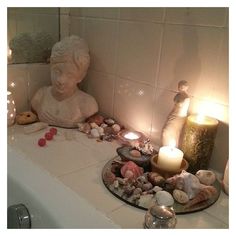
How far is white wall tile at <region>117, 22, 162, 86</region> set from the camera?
86cm

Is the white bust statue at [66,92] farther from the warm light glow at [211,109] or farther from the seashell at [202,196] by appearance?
the seashell at [202,196]

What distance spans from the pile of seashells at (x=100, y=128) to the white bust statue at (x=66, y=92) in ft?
0.09

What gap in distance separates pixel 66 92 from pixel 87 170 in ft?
1.10

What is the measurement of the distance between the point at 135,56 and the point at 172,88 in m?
0.16

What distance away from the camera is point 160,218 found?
0.53m

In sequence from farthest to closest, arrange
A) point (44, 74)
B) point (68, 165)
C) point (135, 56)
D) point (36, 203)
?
point (44, 74), point (135, 56), point (68, 165), point (36, 203)

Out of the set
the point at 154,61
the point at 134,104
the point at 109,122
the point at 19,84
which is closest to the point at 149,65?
the point at 154,61

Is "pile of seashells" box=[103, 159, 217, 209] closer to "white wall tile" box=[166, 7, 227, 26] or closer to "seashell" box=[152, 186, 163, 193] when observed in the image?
"seashell" box=[152, 186, 163, 193]

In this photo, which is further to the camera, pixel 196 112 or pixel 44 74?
pixel 44 74

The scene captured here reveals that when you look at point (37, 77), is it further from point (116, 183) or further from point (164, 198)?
point (164, 198)

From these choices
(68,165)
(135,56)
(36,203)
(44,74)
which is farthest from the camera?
(44,74)
